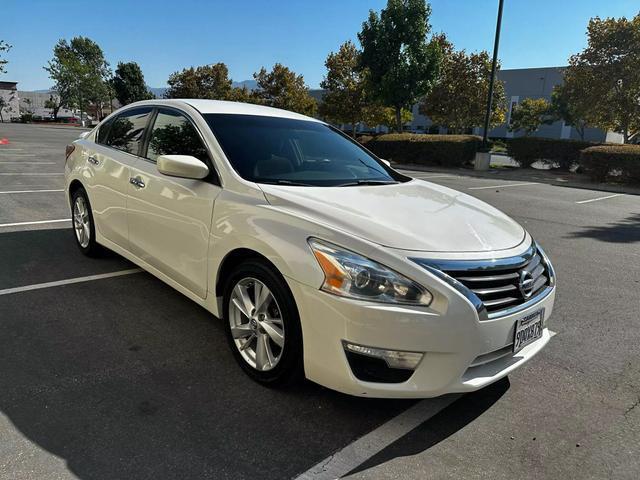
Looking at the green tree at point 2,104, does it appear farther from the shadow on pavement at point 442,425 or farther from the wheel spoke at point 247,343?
the shadow on pavement at point 442,425

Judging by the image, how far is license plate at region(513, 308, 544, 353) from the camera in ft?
8.34

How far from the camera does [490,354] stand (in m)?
2.49

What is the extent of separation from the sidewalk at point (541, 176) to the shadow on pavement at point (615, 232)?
730cm

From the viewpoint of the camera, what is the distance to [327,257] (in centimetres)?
242

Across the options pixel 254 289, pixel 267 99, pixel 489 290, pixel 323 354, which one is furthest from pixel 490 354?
pixel 267 99

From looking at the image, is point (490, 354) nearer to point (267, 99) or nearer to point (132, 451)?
point (132, 451)

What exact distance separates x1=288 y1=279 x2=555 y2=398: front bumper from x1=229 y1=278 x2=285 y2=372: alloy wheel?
286 mm

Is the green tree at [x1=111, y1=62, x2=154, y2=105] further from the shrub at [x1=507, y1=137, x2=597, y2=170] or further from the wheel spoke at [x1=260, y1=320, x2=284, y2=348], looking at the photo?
the wheel spoke at [x1=260, y1=320, x2=284, y2=348]

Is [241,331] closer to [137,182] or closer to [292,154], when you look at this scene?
[292,154]

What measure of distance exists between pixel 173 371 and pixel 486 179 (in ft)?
55.1

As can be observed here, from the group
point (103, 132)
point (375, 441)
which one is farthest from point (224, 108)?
point (375, 441)

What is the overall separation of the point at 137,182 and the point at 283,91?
3636 cm

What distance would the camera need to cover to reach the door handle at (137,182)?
385 cm

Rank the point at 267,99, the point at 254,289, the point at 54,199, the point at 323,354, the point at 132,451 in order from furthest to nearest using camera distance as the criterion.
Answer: the point at 267,99 < the point at 54,199 < the point at 254,289 < the point at 323,354 < the point at 132,451
